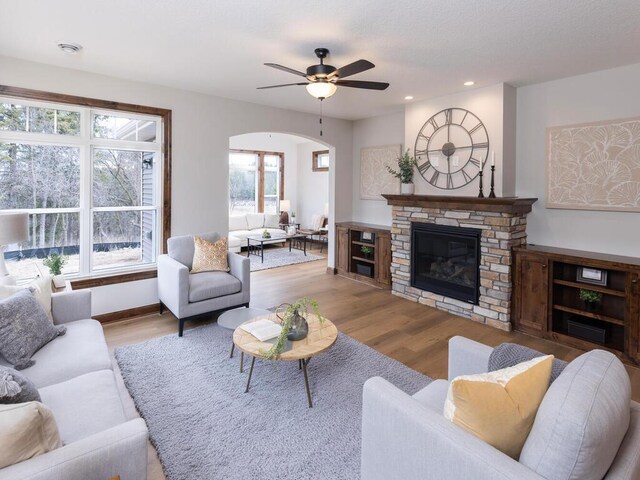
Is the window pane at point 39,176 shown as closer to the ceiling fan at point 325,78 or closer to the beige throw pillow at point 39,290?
the beige throw pillow at point 39,290

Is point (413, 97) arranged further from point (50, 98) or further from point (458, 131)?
point (50, 98)

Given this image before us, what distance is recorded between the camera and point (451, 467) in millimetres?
1261

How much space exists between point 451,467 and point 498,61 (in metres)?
3.51

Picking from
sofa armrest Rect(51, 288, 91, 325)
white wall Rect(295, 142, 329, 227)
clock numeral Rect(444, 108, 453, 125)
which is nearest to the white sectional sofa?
white wall Rect(295, 142, 329, 227)

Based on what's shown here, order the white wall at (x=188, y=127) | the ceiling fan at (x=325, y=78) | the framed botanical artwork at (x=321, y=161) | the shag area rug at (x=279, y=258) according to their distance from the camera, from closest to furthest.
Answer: the ceiling fan at (x=325, y=78)
the white wall at (x=188, y=127)
the shag area rug at (x=279, y=258)
the framed botanical artwork at (x=321, y=161)

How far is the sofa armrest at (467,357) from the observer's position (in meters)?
1.90

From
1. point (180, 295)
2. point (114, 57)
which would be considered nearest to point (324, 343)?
point (180, 295)

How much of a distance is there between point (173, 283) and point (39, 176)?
1767mm

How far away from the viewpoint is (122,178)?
435cm

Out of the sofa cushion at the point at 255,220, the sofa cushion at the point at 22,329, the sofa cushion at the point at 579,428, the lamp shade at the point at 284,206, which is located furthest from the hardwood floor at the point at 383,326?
the lamp shade at the point at 284,206

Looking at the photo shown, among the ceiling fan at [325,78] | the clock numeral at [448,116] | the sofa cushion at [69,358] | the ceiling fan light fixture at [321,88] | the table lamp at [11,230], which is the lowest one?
the sofa cushion at [69,358]

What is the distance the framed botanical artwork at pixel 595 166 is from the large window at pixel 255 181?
6825 millimetres

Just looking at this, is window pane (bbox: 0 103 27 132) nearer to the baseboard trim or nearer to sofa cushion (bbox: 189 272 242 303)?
the baseboard trim

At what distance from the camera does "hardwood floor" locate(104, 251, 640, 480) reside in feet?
11.2
